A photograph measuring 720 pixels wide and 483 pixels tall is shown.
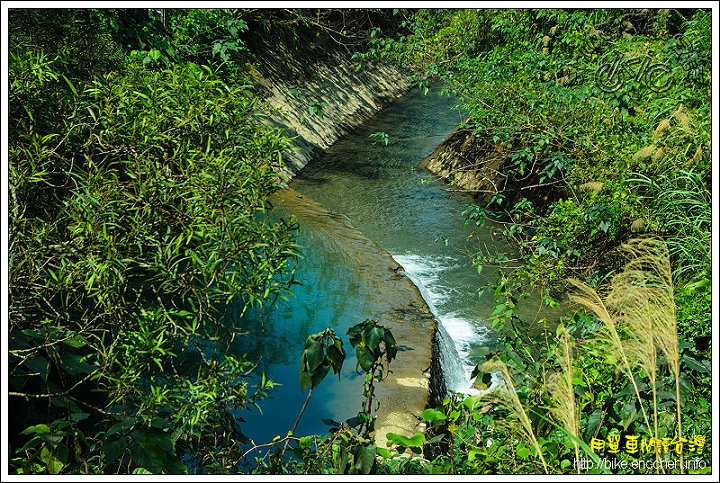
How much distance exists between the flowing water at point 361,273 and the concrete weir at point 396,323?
7.3 inches

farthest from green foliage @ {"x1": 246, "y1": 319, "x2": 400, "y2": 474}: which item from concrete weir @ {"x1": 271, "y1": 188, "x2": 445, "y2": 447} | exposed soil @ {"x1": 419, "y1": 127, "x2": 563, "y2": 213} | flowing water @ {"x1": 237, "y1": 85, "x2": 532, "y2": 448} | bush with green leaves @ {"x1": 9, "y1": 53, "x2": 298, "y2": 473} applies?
exposed soil @ {"x1": 419, "y1": 127, "x2": 563, "y2": 213}

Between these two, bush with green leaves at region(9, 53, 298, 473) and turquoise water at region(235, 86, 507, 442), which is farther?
turquoise water at region(235, 86, 507, 442)

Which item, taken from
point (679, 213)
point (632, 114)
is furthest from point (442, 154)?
point (679, 213)

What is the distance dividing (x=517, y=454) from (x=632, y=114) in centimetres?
454

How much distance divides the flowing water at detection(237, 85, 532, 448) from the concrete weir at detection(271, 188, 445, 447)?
7.3 inches

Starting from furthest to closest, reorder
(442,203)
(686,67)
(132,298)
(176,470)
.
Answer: (442,203), (686,67), (132,298), (176,470)

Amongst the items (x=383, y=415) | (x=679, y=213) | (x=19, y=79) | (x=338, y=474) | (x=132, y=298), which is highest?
(x=19, y=79)

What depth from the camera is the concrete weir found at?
16.4 ft

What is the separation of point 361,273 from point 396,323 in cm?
126

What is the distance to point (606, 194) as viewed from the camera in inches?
263

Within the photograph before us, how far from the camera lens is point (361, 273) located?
24.6 ft

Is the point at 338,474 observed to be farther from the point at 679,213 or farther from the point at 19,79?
the point at 679,213

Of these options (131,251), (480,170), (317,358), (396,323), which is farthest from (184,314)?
(480,170)

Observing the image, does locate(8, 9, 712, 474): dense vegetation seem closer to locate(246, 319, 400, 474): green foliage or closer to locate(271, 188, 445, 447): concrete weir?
locate(246, 319, 400, 474): green foliage
